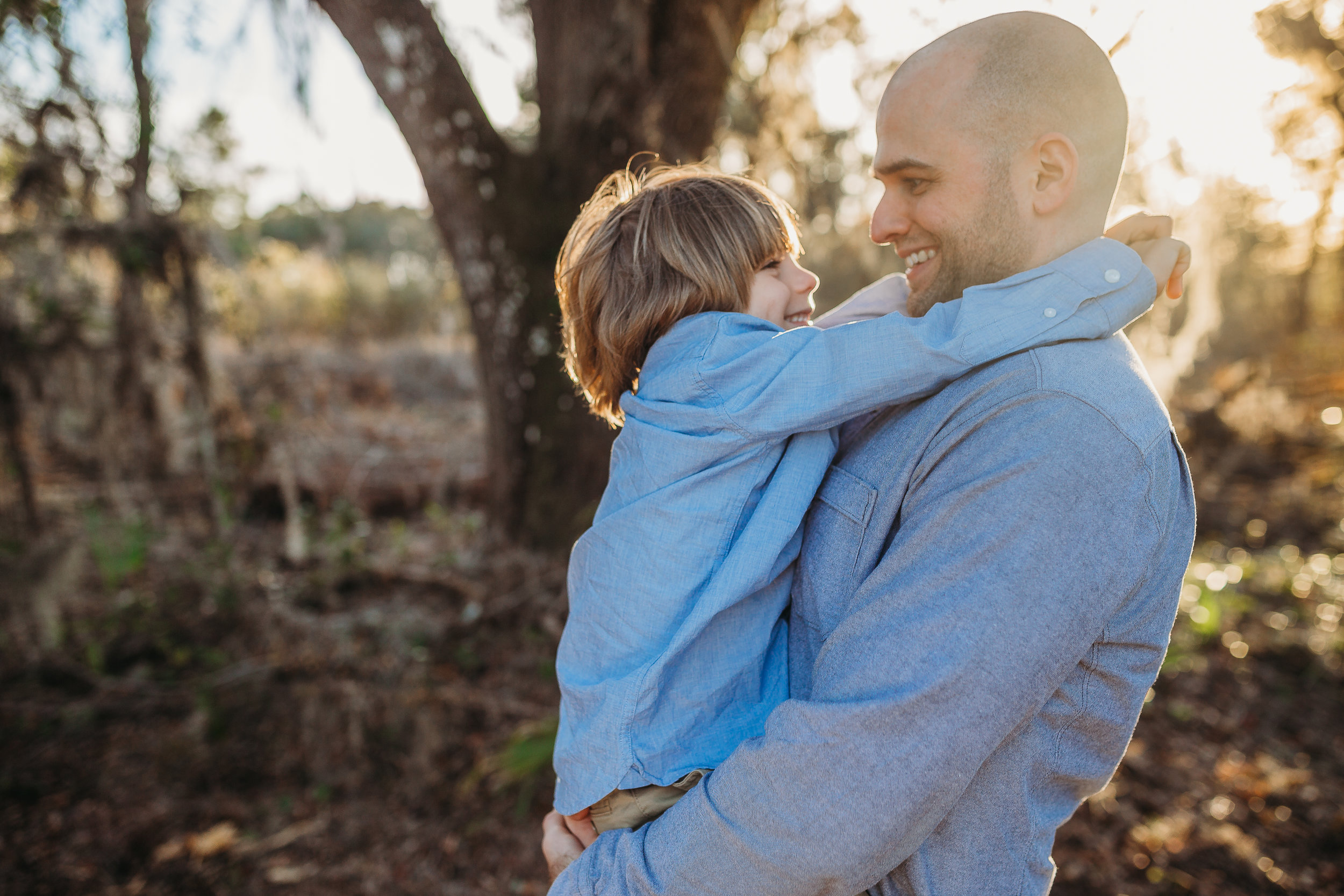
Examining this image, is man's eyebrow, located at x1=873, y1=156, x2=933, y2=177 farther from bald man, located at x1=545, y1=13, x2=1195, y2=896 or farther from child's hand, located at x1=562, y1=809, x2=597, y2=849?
child's hand, located at x1=562, y1=809, x2=597, y2=849

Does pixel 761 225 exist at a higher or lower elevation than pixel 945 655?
higher

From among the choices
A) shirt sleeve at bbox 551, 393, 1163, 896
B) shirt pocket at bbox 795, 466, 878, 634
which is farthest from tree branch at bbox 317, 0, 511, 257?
shirt sleeve at bbox 551, 393, 1163, 896

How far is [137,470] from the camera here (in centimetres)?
538

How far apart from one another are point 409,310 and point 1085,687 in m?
15.4

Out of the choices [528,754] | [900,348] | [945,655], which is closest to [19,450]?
[528,754]

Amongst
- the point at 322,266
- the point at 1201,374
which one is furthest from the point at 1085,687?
the point at 1201,374

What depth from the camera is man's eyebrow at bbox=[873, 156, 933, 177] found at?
1.31 metres

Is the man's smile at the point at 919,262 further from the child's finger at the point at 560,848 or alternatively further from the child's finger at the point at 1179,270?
the child's finger at the point at 560,848

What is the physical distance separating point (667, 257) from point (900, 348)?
546 mm

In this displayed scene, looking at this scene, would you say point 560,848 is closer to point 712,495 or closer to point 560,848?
point 560,848

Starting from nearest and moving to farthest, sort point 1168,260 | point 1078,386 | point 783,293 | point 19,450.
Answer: point 1078,386
point 1168,260
point 783,293
point 19,450

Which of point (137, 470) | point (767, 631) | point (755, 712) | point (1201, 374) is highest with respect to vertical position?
point (767, 631)

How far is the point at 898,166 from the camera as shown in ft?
4.37

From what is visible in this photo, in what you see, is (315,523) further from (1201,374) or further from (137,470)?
(1201,374)
